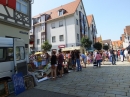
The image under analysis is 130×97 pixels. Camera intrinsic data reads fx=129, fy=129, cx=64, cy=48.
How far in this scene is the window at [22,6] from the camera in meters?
13.0

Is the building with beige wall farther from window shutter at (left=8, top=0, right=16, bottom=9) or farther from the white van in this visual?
the white van

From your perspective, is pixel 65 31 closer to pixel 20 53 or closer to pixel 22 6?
pixel 22 6

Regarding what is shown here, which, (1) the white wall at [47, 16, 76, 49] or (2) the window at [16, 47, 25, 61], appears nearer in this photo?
(2) the window at [16, 47, 25, 61]

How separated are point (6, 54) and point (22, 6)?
873 cm

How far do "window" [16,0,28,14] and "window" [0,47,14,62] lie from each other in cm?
763

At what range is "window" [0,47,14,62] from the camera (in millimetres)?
6211

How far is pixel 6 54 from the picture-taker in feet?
21.1

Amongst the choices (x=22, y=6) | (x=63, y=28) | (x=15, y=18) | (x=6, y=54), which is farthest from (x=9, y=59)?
(x=63, y=28)

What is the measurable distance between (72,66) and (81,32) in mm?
20733

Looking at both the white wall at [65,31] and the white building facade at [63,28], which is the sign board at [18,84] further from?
the white wall at [65,31]

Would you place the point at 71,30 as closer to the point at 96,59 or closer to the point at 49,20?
the point at 49,20

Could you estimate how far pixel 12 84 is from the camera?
5848 millimetres

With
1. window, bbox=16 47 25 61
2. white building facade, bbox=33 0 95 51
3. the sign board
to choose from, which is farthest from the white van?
white building facade, bbox=33 0 95 51

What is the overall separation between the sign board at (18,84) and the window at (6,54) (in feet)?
3.62
